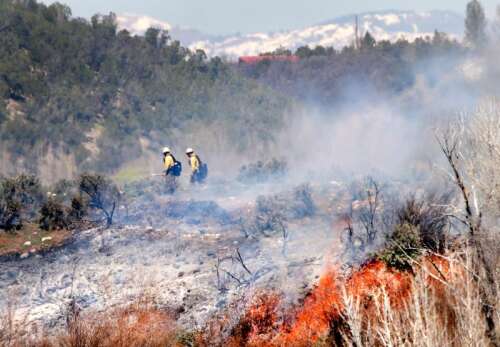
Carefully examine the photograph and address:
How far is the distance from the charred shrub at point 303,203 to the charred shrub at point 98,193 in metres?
4.61

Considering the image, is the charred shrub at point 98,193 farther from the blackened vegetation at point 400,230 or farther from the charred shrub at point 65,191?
the blackened vegetation at point 400,230

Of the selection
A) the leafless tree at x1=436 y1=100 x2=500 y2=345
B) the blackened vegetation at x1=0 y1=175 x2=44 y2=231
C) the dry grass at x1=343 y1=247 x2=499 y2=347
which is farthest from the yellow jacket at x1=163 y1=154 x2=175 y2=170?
the dry grass at x1=343 y1=247 x2=499 y2=347

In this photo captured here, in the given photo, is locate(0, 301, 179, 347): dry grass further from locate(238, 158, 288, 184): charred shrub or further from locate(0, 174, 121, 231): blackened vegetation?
locate(238, 158, 288, 184): charred shrub

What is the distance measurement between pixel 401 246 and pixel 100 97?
18.8 m

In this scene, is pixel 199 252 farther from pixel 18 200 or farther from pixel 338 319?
pixel 18 200

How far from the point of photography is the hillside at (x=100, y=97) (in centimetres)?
2512

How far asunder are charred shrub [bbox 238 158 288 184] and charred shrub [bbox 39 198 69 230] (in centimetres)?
711

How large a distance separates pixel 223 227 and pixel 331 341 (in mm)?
5561

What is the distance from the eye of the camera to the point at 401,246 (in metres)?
12.5

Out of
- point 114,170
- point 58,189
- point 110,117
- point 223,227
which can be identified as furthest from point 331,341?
point 110,117

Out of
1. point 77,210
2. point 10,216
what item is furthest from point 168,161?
point 10,216

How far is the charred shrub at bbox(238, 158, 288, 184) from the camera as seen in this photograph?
21766 mm

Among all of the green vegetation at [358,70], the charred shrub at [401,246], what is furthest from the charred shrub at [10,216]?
the green vegetation at [358,70]

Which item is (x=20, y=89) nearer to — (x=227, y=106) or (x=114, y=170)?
(x=114, y=170)
